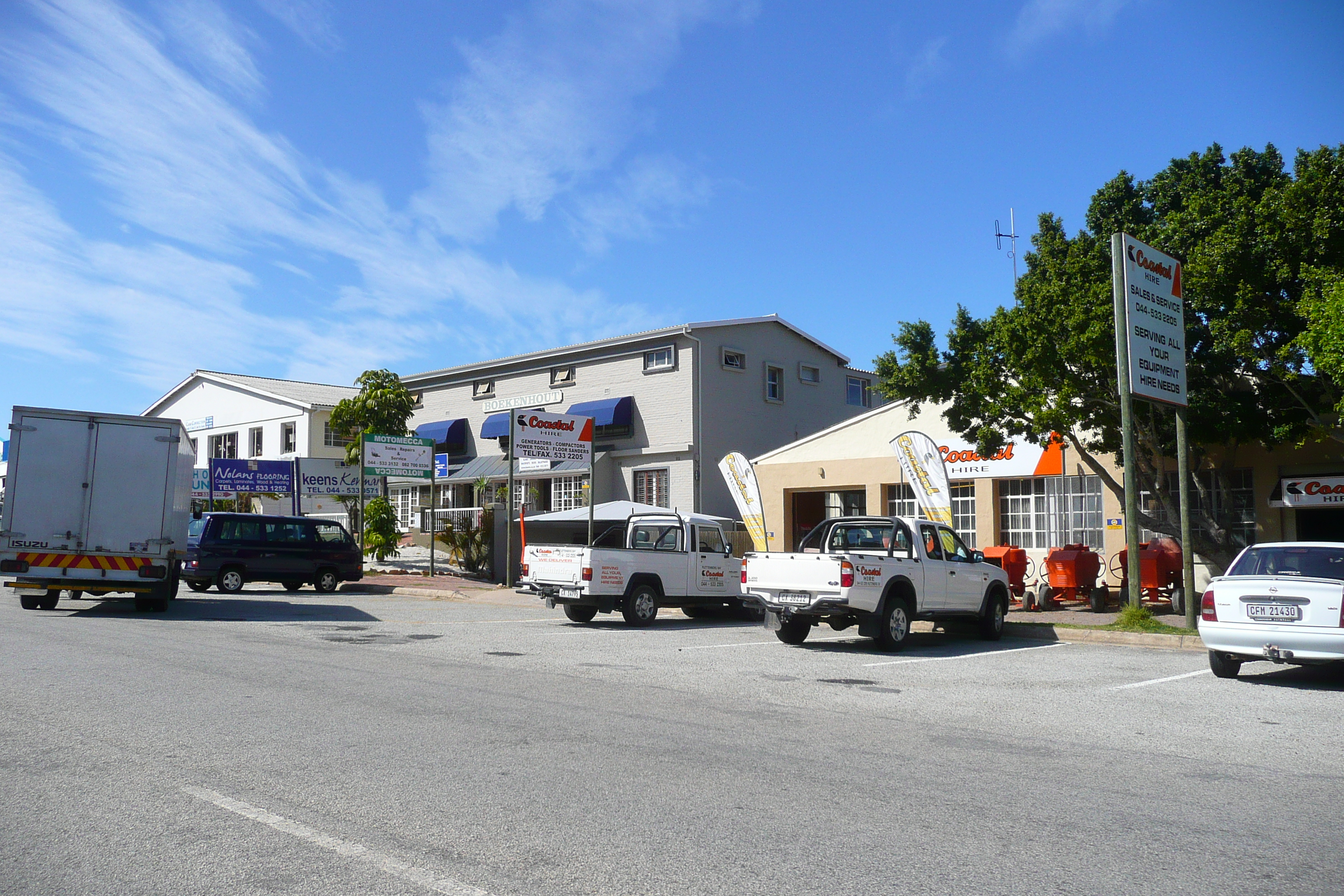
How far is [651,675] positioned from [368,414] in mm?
25182

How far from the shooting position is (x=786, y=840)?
5.03 meters

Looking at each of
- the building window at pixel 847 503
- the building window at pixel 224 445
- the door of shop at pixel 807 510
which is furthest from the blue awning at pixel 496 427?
the building window at pixel 224 445

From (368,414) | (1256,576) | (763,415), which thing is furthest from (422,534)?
(1256,576)

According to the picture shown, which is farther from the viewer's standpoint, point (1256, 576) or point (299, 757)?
point (1256, 576)

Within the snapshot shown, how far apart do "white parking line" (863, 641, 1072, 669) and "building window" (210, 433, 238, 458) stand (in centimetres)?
4363

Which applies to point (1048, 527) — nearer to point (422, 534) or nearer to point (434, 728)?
point (434, 728)

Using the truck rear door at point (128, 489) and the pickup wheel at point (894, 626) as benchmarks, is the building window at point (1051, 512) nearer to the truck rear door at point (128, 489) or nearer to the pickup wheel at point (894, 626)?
the pickup wheel at point (894, 626)

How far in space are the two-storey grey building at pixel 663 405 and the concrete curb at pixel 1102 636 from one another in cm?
1529

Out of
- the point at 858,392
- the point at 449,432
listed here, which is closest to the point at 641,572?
the point at 858,392

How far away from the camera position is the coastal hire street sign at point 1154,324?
15.0m

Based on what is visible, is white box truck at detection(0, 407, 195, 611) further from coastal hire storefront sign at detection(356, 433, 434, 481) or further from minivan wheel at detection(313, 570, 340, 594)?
coastal hire storefront sign at detection(356, 433, 434, 481)

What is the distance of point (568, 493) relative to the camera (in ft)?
114

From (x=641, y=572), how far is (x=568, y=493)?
17701 millimetres

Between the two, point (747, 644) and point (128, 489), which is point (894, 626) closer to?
point (747, 644)
